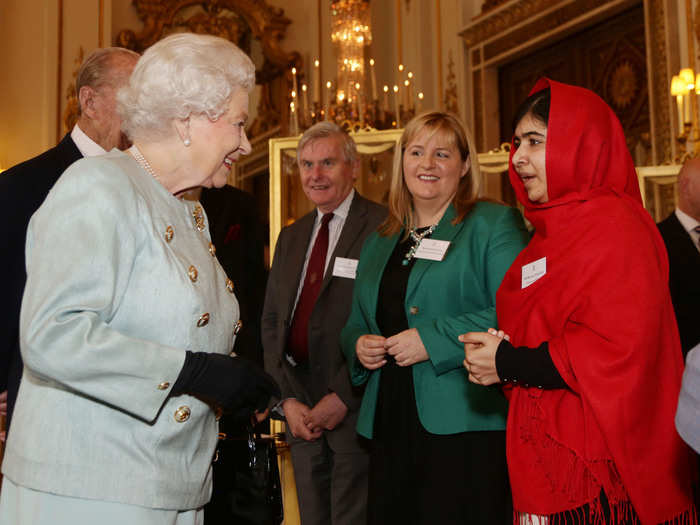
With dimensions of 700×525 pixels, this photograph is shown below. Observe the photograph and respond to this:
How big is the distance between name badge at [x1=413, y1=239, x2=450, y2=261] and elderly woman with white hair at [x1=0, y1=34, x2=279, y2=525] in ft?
3.56

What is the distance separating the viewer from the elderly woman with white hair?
1.36 metres

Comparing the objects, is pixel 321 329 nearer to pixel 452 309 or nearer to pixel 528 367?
pixel 452 309

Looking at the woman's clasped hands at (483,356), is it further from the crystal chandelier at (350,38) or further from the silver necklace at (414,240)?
the crystal chandelier at (350,38)

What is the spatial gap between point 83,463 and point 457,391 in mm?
1292

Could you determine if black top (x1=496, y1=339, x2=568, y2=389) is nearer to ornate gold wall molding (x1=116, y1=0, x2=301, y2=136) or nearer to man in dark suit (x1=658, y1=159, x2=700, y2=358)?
man in dark suit (x1=658, y1=159, x2=700, y2=358)

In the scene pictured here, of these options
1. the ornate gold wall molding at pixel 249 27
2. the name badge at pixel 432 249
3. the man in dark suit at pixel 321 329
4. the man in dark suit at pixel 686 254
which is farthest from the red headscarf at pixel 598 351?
the ornate gold wall molding at pixel 249 27

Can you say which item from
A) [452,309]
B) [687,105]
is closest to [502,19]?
[687,105]

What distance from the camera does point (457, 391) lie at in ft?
7.85

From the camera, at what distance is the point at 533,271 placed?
6.41 feet

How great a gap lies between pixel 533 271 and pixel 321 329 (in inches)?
53.9

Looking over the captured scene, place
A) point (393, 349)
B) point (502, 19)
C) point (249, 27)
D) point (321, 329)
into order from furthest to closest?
point (249, 27), point (502, 19), point (321, 329), point (393, 349)

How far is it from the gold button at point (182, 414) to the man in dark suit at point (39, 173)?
658 mm

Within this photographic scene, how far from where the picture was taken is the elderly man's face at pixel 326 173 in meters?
3.52

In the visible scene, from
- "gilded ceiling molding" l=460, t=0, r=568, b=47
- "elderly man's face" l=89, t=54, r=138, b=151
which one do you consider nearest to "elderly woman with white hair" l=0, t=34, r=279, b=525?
"elderly man's face" l=89, t=54, r=138, b=151
